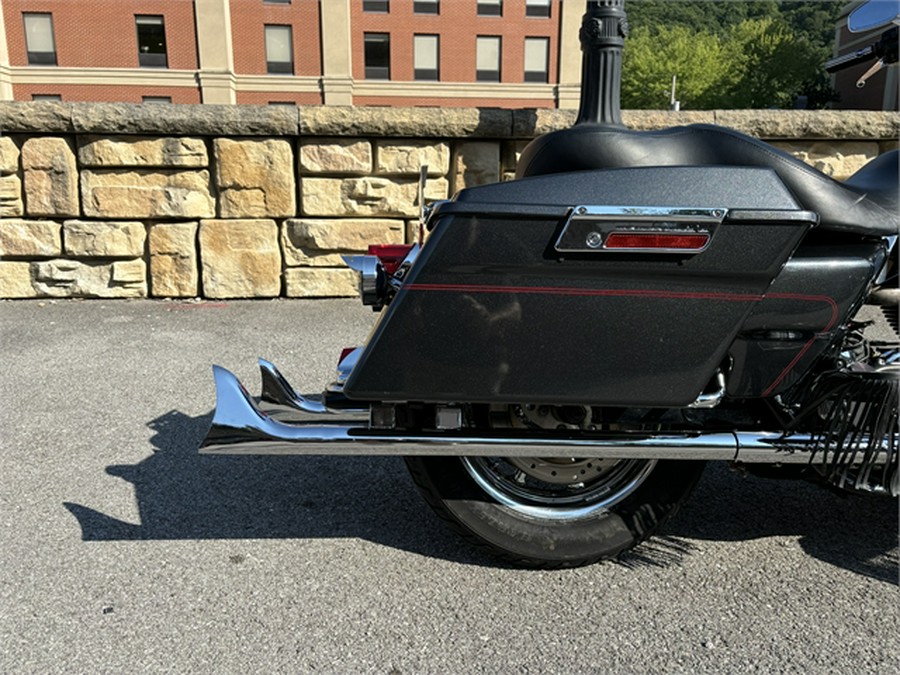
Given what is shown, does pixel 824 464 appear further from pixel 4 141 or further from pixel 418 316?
pixel 4 141

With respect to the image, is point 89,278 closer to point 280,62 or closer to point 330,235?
point 330,235

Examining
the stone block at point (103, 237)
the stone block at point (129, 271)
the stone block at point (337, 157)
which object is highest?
the stone block at point (337, 157)

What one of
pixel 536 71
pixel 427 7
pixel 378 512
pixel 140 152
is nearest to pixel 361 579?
pixel 378 512

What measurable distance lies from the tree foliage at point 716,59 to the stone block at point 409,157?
40.0m

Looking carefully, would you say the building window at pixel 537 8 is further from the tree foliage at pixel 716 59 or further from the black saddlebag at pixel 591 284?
the black saddlebag at pixel 591 284

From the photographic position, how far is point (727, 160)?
202cm

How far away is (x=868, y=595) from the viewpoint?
2.14m

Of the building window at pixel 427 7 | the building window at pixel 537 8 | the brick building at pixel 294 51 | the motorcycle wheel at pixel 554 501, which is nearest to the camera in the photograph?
the motorcycle wheel at pixel 554 501

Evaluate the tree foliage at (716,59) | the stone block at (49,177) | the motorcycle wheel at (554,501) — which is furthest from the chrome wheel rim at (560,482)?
the tree foliage at (716,59)

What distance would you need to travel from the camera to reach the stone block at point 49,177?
5.66 m

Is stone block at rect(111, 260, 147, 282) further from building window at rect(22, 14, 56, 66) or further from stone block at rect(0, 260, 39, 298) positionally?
building window at rect(22, 14, 56, 66)

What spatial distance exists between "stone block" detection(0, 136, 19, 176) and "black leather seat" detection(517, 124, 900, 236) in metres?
5.13

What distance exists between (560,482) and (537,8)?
34566mm

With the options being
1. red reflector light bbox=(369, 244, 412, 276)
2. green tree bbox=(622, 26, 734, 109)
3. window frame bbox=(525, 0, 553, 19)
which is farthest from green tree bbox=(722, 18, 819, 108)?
red reflector light bbox=(369, 244, 412, 276)
